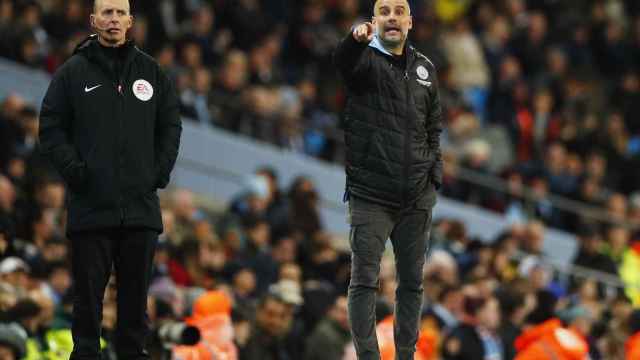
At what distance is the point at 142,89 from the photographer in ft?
31.3

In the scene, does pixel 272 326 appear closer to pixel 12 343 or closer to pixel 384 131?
pixel 12 343

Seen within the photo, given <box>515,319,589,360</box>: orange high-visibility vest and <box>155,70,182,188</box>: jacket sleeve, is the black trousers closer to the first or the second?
<box>155,70,182,188</box>: jacket sleeve

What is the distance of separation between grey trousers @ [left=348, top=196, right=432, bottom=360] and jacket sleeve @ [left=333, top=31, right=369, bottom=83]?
0.73 meters

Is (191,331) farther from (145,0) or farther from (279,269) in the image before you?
(145,0)

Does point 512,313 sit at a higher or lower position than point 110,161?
lower

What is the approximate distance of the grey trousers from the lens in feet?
32.6

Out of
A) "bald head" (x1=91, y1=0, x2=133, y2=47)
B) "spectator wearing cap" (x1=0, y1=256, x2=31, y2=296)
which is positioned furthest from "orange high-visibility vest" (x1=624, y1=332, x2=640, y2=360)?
"bald head" (x1=91, y1=0, x2=133, y2=47)

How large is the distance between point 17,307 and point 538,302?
4913 mm

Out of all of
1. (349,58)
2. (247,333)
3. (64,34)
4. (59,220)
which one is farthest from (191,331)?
(64,34)

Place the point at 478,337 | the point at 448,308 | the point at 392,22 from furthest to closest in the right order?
1. the point at 448,308
2. the point at 478,337
3. the point at 392,22

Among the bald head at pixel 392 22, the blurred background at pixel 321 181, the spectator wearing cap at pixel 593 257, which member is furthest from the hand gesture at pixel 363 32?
the spectator wearing cap at pixel 593 257

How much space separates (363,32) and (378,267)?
1367 mm

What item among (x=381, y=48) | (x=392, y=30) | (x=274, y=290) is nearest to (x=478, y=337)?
(x=274, y=290)

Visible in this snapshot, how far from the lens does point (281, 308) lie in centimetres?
1411
